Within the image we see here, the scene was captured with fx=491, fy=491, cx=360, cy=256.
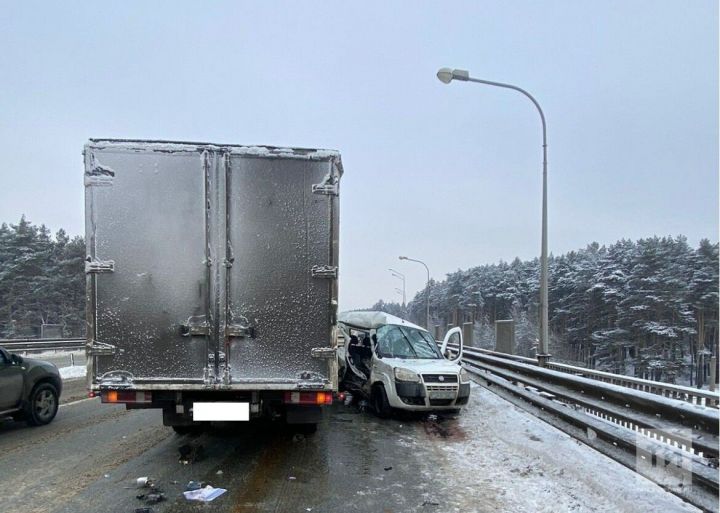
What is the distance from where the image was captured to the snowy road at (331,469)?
4328mm

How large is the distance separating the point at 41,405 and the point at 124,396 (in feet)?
12.0

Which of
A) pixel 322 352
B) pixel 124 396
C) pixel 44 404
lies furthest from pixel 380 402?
pixel 44 404

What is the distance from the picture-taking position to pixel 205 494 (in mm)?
4469

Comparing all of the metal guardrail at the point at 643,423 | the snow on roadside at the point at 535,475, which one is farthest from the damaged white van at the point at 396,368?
the metal guardrail at the point at 643,423

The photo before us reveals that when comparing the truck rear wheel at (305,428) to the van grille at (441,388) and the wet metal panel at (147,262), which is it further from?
the van grille at (441,388)

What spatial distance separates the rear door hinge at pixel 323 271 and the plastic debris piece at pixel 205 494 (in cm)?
221

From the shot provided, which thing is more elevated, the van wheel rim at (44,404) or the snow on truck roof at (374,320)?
the snow on truck roof at (374,320)

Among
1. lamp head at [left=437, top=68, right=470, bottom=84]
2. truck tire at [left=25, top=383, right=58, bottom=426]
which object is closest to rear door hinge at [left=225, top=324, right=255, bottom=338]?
truck tire at [left=25, top=383, right=58, bottom=426]

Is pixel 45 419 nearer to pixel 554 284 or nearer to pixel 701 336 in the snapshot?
pixel 701 336

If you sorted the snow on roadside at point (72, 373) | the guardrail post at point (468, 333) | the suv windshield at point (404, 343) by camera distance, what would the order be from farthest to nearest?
1. the guardrail post at point (468, 333)
2. the snow on roadside at point (72, 373)
3. the suv windshield at point (404, 343)

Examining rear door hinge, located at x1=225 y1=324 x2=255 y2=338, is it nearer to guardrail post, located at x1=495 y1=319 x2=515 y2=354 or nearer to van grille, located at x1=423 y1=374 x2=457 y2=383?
van grille, located at x1=423 y1=374 x2=457 y2=383

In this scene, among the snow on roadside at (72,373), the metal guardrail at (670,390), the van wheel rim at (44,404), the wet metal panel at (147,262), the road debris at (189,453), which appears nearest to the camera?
the wet metal panel at (147,262)

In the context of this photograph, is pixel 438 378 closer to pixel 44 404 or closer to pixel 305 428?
pixel 305 428

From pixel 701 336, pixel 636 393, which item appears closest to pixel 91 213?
pixel 636 393
